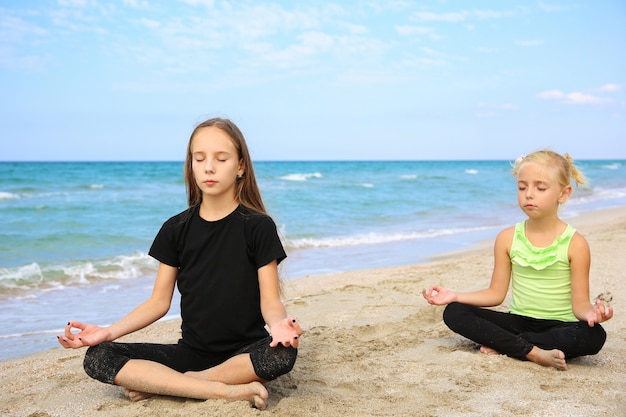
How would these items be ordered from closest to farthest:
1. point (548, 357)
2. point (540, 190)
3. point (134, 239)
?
point (548, 357), point (540, 190), point (134, 239)

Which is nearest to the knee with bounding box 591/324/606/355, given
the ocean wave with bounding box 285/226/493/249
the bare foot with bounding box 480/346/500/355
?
the bare foot with bounding box 480/346/500/355

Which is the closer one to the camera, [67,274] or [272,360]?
[272,360]

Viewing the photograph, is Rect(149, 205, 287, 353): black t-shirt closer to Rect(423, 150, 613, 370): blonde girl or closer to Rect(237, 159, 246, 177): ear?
Rect(237, 159, 246, 177): ear

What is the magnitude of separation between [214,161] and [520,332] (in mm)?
2062

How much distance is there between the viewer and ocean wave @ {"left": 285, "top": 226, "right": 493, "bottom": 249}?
10439mm

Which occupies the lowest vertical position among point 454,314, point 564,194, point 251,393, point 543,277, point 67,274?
point 67,274

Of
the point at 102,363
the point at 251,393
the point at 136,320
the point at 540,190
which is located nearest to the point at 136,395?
→ the point at 102,363

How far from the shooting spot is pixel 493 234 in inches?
448

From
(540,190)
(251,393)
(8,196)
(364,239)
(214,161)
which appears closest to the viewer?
(251,393)

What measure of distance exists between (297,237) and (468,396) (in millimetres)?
8027

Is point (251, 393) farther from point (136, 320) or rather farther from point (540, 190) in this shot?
point (540, 190)

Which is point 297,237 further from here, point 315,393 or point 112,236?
point 315,393

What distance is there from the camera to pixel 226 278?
307 cm

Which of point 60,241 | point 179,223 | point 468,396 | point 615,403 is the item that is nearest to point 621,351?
point 615,403
